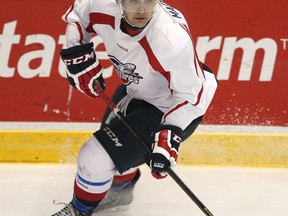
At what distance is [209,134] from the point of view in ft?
11.9

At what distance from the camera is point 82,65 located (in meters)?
2.64

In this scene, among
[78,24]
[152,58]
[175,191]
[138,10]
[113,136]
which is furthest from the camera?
[175,191]

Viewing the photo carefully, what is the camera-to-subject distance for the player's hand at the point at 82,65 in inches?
104

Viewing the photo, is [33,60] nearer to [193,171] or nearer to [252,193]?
[193,171]

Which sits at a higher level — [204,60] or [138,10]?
[138,10]

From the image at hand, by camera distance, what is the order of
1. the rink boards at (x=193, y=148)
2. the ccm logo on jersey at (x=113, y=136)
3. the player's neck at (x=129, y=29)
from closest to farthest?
1. the player's neck at (x=129, y=29)
2. the ccm logo on jersey at (x=113, y=136)
3. the rink boards at (x=193, y=148)

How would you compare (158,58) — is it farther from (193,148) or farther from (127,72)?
(193,148)

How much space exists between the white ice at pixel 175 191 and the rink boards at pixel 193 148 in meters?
0.05

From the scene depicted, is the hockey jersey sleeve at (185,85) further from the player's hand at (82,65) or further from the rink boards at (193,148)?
the rink boards at (193,148)

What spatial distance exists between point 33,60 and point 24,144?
430 mm

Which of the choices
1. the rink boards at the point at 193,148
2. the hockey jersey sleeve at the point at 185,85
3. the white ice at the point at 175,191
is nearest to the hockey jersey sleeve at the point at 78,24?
the hockey jersey sleeve at the point at 185,85

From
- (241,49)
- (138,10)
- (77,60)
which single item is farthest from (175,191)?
(138,10)

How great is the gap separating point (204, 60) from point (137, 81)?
106 centimetres

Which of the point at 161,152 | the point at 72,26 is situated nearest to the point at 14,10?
the point at 72,26
